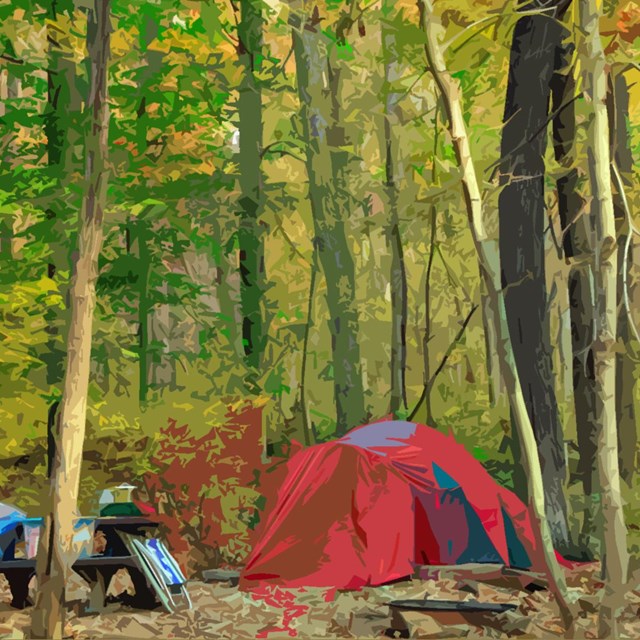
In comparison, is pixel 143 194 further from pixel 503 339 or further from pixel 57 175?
pixel 503 339

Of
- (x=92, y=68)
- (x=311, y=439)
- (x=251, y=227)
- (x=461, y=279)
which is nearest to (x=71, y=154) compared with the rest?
(x=92, y=68)

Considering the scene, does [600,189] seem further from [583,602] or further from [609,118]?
[583,602]

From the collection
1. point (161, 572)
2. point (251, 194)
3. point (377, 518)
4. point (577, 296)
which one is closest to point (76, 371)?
point (161, 572)

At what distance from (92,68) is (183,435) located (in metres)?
5.21

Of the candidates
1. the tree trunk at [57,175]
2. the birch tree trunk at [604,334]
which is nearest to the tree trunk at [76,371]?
the tree trunk at [57,175]

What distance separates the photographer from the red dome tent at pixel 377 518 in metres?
11.0

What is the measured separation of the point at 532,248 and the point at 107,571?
6512mm

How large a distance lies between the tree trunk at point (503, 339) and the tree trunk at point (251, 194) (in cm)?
716

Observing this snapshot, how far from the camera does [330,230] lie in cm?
1722

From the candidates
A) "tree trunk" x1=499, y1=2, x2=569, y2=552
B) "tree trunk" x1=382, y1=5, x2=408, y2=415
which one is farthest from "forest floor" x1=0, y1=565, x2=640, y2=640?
"tree trunk" x1=382, y1=5, x2=408, y2=415

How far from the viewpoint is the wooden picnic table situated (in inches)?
391

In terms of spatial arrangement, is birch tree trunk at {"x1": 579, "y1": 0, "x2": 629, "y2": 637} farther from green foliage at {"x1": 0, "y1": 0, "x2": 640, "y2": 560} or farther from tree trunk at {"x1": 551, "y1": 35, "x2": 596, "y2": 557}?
tree trunk at {"x1": 551, "y1": 35, "x2": 596, "y2": 557}

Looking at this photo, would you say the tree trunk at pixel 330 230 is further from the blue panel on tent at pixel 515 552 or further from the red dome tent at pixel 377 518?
the blue panel on tent at pixel 515 552

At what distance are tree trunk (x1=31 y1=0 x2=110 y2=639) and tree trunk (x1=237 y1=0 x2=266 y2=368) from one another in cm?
697
